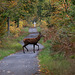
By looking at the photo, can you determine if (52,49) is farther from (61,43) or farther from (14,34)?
(14,34)

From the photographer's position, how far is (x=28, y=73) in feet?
27.9

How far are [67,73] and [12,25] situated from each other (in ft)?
97.9

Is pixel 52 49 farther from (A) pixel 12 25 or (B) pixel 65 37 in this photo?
(A) pixel 12 25

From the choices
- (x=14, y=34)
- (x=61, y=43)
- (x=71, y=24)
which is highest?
(x=71, y=24)

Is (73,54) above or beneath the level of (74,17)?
beneath

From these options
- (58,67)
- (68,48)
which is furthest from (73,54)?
(58,67)

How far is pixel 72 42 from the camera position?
8.89 metres

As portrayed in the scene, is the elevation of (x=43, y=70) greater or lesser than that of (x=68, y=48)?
lesser

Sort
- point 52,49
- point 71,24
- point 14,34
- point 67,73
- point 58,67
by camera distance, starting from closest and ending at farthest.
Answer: point 67,73
point 58,67
point 71,24
point 52,49
point 14,34

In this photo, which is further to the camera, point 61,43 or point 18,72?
point 61,43

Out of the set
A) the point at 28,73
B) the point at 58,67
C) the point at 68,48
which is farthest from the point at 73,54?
the point at 28,73

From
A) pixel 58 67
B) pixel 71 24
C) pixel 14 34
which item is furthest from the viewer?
pixel 14 34

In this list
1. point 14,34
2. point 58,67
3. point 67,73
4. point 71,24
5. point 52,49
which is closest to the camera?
point 67,73

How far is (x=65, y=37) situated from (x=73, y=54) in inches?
40.6
